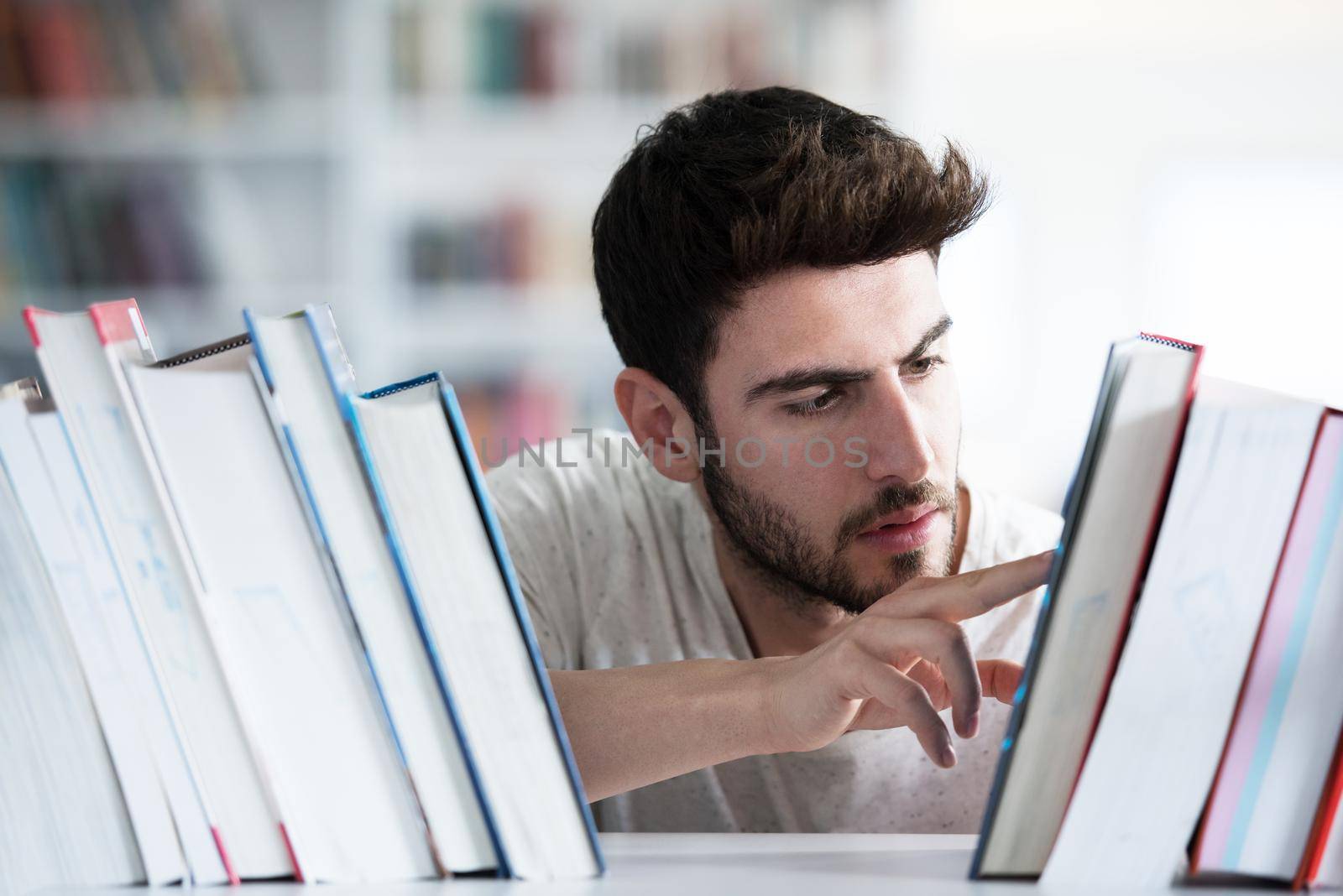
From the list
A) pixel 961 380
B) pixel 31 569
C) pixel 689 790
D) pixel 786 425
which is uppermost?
pixel 31 569

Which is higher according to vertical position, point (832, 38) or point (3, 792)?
point (832, 38)

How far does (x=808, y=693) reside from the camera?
0.64m

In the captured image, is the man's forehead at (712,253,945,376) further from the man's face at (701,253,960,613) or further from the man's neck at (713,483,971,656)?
the man's neck at (713,483,971,656)

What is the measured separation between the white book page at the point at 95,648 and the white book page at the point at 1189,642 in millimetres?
443

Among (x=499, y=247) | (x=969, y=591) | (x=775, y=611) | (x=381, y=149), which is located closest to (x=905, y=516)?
(x=775, y=611)

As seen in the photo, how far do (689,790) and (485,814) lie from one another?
65 centimetres

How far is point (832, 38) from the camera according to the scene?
8.72ft

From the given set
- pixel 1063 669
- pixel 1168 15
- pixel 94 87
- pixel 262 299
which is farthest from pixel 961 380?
pixel 1063 669

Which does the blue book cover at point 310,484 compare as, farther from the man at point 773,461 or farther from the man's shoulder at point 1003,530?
the man's shoulder at point 1003,530

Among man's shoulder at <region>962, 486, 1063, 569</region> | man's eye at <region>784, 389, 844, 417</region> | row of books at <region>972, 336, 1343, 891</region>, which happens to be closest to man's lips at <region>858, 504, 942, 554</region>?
man's eye at <region>784, 389, 844, 417</region>

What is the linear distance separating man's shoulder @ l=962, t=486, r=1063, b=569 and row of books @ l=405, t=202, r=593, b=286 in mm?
1728

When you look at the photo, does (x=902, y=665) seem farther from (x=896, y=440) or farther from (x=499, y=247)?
(x=499, y=247)

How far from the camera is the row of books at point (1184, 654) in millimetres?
483

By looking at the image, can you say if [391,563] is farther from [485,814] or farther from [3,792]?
[3,792]
